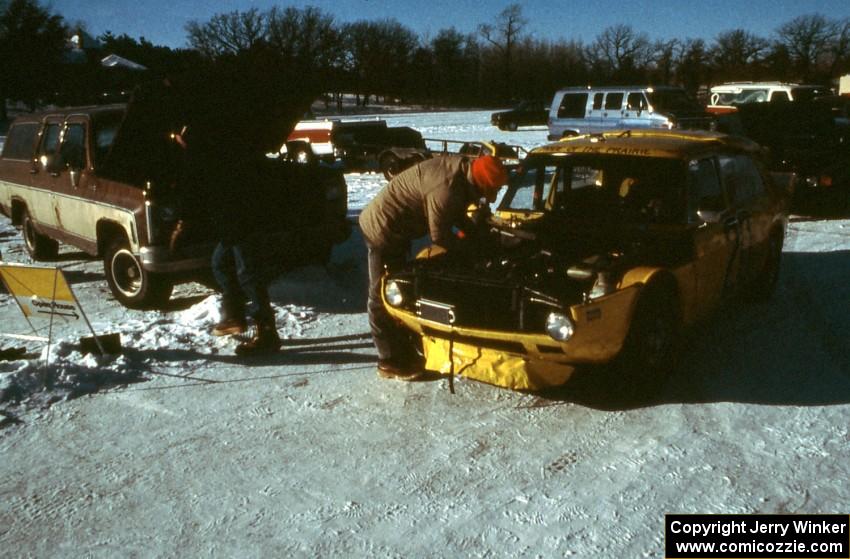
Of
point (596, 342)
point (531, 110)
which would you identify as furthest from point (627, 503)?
point (531, 110)

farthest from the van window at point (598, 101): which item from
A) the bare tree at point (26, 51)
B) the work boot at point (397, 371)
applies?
the bare tree at point (26, 51)

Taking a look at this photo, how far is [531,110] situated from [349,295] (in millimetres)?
31829

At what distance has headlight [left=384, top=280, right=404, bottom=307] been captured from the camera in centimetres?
495

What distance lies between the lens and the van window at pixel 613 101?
2153cm

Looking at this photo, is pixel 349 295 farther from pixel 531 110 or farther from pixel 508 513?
pixel 531 110

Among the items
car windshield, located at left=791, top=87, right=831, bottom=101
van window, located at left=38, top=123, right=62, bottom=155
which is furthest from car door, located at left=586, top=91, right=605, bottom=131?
van window, located at left=38, top=123, right=62, bottom=155

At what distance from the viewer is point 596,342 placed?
4.31 m

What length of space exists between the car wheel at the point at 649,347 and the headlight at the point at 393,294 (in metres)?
1.43

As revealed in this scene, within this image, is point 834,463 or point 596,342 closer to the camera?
point 834,463

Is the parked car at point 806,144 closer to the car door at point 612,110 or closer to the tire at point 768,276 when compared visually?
the tire at point 768,276

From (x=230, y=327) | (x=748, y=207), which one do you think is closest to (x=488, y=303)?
(x=230, y=327)

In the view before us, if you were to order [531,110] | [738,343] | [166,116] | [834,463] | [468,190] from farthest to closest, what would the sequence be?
[531,110], [166,116], [738,343], [468,190], [834,463]

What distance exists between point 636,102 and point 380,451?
19006mm

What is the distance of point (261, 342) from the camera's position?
588cm
